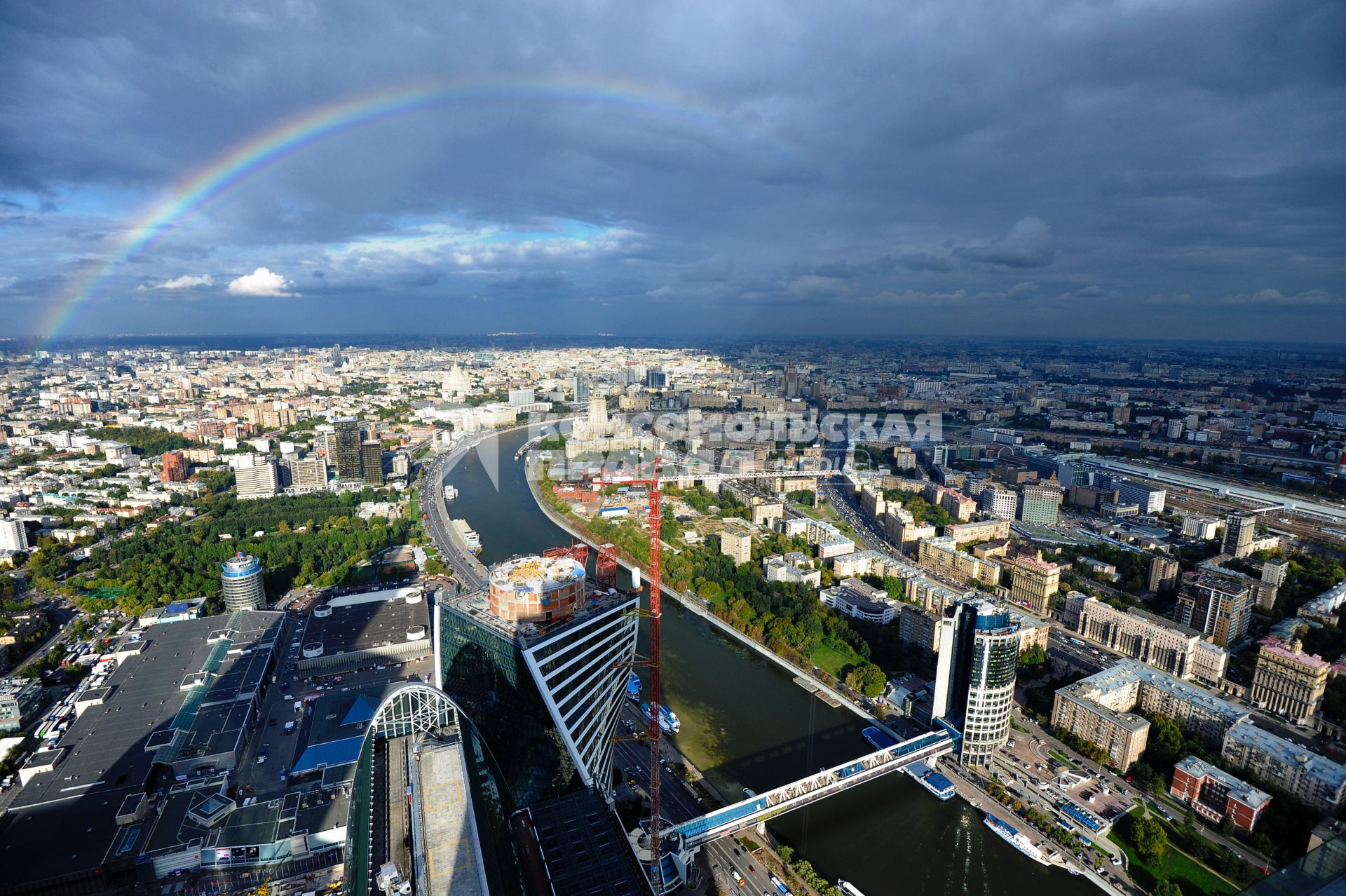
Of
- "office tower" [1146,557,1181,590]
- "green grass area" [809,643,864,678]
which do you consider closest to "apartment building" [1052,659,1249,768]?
"green grass area" [809,643,864,678]

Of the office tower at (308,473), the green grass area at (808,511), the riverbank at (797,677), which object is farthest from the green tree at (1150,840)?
the office tower at (308,473)

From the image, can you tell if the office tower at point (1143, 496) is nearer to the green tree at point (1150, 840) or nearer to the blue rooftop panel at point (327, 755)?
the green tree at point (1150, 840)

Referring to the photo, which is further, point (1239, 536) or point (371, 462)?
point (371, 462)

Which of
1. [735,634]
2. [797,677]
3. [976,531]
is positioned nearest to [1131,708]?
[797,677]

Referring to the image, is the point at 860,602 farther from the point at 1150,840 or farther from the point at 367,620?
the point at 367,620

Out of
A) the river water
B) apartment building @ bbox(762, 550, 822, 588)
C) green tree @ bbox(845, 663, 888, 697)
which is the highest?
apartment building @ bbox(762, 550, 822, 588)

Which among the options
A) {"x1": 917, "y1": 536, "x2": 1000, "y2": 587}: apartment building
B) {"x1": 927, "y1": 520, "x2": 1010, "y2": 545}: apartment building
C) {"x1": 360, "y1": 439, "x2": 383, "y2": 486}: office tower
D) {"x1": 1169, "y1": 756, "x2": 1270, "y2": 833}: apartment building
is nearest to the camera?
{"x1": 1169, "y1": 756, "x2": 1270, "y2": 833}: apartment building

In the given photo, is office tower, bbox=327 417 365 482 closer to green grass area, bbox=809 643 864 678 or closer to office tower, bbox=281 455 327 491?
office tower, bbox=281 455 327 491
